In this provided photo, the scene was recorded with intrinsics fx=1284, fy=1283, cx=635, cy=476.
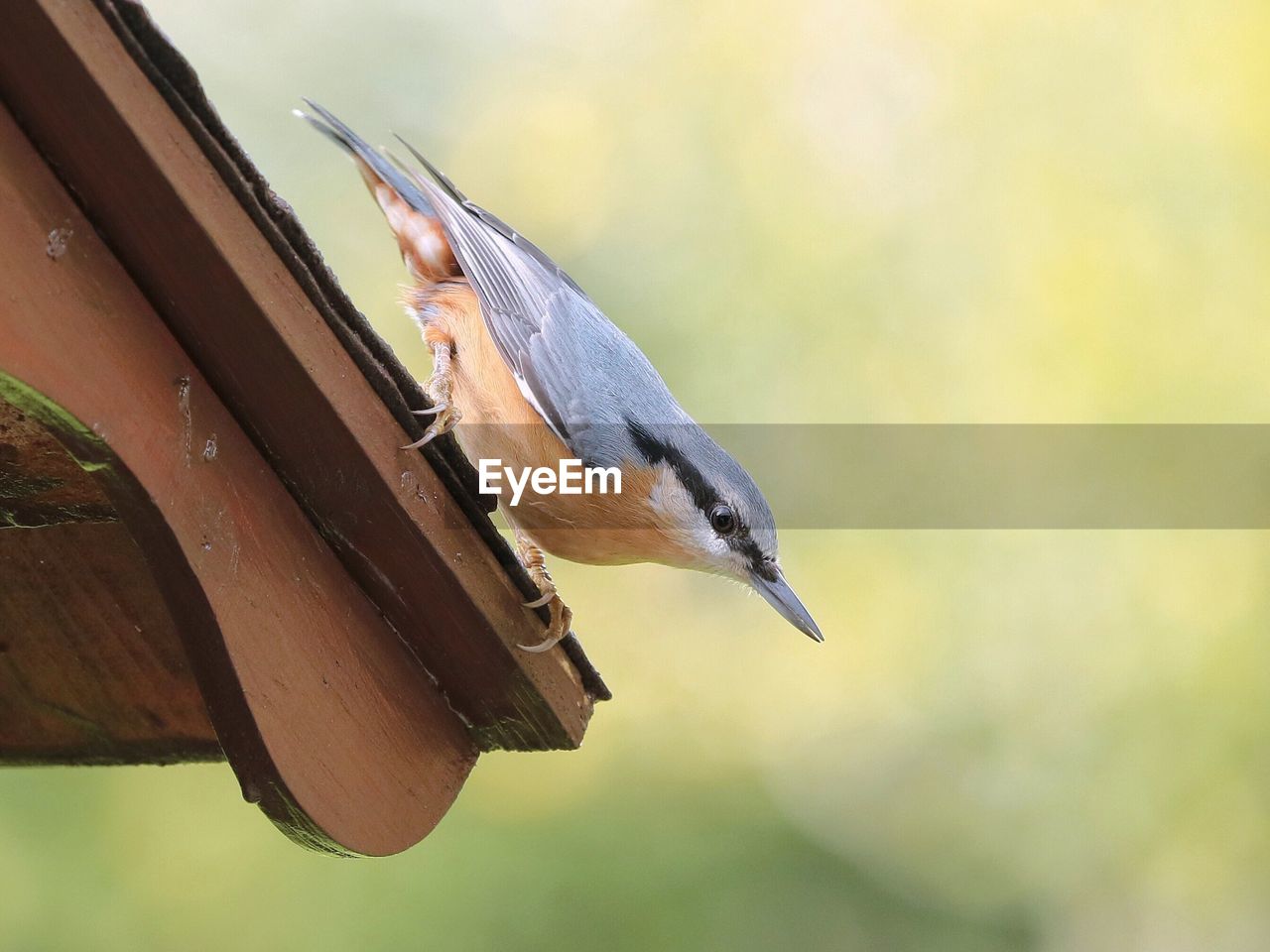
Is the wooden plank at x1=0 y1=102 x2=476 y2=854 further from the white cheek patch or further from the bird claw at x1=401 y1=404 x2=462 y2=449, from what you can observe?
the white cheek patch

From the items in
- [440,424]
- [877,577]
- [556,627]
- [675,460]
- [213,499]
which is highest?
[213,499]

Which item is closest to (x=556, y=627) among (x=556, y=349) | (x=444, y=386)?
(x=444, y=386)

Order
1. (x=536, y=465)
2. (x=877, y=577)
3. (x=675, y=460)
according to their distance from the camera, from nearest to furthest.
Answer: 1. (x=536, y=465)
2. (x=675, y=460)
3. (x=877, y=577)

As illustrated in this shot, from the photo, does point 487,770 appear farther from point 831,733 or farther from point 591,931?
point 831,733

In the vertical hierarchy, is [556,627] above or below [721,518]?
above

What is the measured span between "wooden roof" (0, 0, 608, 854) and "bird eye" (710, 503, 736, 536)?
0.91 meters

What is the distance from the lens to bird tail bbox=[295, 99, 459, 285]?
115 inches

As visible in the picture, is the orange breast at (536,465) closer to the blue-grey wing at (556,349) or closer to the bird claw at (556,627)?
the blue-grey wing at (556,349)

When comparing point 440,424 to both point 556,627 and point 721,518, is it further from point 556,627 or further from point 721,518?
point 721,518

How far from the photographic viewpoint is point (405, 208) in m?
2.95

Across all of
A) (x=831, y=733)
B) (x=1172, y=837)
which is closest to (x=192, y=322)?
(x=831, y=733)

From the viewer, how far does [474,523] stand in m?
1.82

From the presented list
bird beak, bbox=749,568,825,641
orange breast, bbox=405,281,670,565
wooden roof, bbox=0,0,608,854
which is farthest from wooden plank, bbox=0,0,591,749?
bird beak, bbox=749,568,825,641

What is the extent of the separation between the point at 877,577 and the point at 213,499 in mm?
3994
